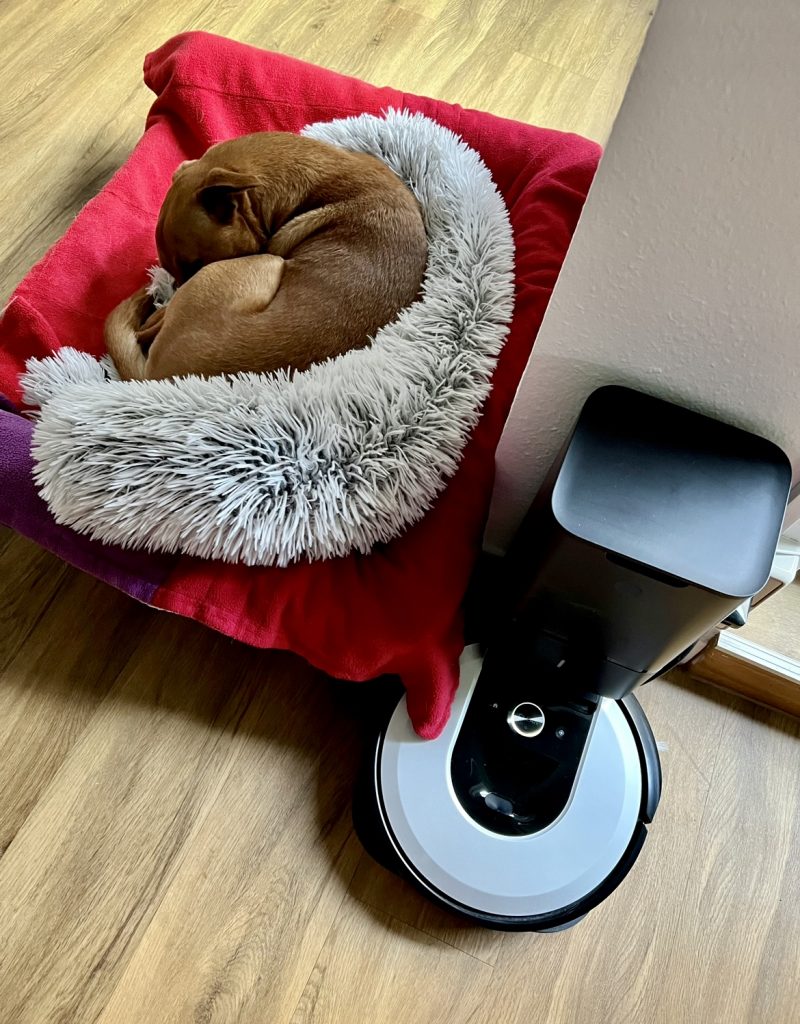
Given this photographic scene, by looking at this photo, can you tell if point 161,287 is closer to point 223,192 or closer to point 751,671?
point 223,192

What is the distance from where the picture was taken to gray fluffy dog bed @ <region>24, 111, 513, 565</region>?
985mm

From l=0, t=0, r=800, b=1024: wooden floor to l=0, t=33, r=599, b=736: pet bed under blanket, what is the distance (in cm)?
18

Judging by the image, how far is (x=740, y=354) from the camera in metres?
0.70

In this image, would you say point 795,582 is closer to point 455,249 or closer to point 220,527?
point 455,249

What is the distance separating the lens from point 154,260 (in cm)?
138

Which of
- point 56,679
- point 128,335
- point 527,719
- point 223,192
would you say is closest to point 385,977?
point 527,719

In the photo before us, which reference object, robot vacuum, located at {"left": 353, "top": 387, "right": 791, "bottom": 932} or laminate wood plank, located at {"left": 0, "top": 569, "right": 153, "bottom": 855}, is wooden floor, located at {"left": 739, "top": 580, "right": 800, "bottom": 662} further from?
laminate wood plank, located at {"left": 0, "top": 569, "right": 153, "bottom": 855}

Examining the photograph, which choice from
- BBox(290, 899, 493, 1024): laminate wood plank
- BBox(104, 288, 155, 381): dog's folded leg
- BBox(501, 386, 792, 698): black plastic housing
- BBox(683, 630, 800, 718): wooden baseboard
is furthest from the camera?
BBox(104, 288, 155, 381): dog's folded leg

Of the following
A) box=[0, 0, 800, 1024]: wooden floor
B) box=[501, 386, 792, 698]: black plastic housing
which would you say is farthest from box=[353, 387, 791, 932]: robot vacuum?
box=[0, 0, 800, 1024]: wooden floor

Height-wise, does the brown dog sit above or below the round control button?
above

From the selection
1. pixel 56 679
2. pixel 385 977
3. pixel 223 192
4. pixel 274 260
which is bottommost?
pixel 385 977

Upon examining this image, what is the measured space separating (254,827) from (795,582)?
88cm

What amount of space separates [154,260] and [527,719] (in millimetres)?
1006

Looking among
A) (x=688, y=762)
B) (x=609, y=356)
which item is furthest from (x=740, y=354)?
(x=688, y=762)
